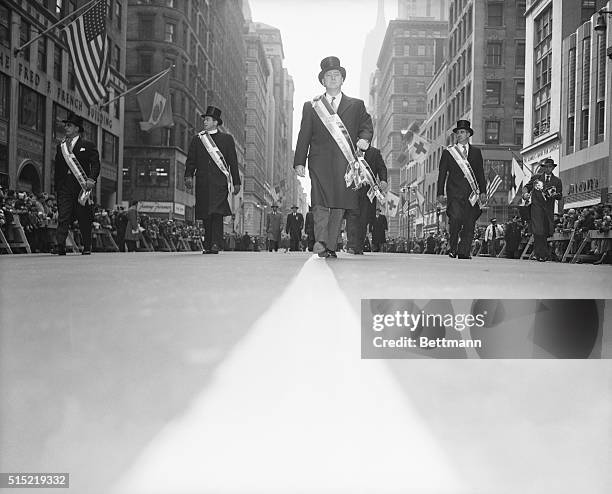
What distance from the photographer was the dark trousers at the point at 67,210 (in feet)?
18.3

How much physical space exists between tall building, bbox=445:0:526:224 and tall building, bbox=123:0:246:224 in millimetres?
573

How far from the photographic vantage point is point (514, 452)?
82 centimetres

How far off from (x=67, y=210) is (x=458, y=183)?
3.14 metres

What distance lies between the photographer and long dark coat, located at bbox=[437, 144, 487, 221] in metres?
5.35

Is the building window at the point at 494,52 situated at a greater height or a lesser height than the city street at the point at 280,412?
greater

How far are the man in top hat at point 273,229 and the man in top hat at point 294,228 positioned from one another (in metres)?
0.36

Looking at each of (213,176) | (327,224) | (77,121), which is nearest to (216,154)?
(213,176)

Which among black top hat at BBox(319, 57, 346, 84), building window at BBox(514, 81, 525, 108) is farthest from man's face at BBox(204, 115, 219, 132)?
black top hat at BBox(319, 57, 346, 84)

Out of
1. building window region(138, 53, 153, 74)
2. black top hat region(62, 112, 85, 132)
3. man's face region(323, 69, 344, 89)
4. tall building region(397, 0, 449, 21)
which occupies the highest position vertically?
black top hat region(62, 112, 85, 132)

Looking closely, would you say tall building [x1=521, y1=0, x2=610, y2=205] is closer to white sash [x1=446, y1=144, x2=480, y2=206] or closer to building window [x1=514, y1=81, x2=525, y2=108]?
building window [x1=514, y1=81, x2=525, y2=108]

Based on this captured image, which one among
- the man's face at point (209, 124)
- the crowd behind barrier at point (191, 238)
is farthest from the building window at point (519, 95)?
the man's face at point (209, 124)

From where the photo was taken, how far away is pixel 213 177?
5746mm

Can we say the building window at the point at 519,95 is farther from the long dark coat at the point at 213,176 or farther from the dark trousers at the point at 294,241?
the dark trousers at the point at 294,241

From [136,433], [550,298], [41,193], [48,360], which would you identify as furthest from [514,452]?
[41,193]
